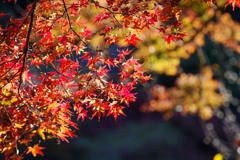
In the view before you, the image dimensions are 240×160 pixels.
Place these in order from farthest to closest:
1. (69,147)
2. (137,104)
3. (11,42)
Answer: (137,104) → (69,147) → (11,42)

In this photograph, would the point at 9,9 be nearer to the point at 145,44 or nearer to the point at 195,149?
the point at 145,44

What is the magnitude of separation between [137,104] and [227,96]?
417 cm

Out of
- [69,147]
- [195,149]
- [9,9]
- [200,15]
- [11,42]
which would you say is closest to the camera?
[11,42]

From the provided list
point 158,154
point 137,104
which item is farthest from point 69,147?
point 137,104

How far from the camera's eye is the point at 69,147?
7.65 meters

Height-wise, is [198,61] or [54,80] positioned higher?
[54,80]

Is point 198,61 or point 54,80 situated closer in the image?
point 54,80

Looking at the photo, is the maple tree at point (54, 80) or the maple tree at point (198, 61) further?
the maple tree at point (198, 61)

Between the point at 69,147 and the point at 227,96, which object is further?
the point at 69,147

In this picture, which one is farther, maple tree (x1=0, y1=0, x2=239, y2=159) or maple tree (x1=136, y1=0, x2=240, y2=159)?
maple tree (x1=136, y1=0, x2=240, y2=159)

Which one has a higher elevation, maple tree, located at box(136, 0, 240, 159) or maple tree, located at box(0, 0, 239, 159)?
maple tree, located at box(0, 0, 239, 159)

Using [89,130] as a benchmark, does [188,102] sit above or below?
above

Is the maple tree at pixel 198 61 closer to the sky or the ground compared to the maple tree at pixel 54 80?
closer to the ground

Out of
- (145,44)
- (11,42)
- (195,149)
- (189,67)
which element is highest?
(11,42)
